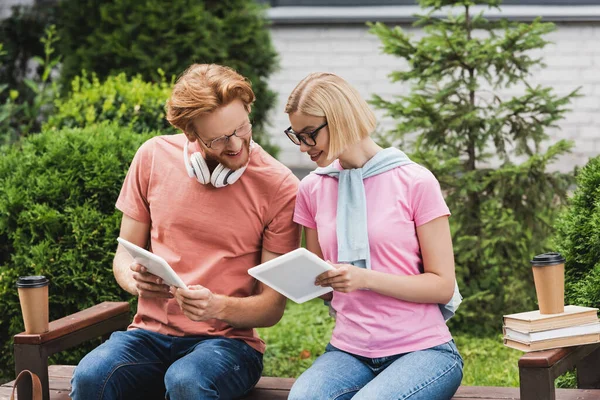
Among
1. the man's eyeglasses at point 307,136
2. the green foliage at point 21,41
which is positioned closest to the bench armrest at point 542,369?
the man's eyeglasses at point 307,136

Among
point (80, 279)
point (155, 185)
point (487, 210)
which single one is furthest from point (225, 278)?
point (487, 210)

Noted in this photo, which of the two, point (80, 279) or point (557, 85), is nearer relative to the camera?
point (80, 279)

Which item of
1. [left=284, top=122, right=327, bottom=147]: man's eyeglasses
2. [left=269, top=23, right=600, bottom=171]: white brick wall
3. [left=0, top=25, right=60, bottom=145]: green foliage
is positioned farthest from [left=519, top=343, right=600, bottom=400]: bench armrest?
[left=269, top=23, right=600, bottom=171]: white brick wall

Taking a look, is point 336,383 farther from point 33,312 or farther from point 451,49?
point 451,49

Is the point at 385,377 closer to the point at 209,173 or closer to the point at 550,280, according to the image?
the point at 550,280

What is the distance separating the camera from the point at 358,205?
9.73 ft

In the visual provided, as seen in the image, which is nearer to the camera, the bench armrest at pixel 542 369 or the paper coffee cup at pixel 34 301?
the bench armrest at pixel 542 369

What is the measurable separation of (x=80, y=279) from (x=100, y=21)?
12.4 ft

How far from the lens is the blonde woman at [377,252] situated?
2.88 metres

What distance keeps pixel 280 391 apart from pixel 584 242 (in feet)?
3.91

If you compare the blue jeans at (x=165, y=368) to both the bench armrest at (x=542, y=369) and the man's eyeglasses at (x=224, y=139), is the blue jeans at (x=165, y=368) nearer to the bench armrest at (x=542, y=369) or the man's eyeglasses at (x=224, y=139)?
the man's eyeglasses at (x=224, y=139)

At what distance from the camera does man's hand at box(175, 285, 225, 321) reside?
289 centimetres

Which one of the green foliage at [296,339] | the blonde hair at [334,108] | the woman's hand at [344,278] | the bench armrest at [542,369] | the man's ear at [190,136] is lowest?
the green foliage at [296,339]

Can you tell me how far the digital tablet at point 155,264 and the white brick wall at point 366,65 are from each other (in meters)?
5.93
